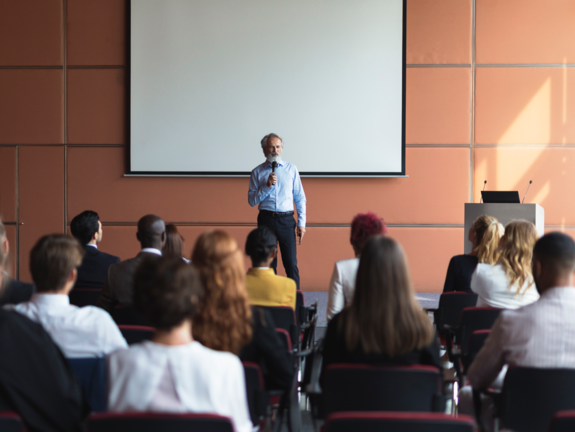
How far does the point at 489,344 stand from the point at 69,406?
1285 millimetres

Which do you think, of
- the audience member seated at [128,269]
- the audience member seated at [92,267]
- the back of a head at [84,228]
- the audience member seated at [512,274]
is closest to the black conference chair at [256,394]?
the audience member seated at [128,269]

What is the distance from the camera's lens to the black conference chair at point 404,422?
116 centimetres

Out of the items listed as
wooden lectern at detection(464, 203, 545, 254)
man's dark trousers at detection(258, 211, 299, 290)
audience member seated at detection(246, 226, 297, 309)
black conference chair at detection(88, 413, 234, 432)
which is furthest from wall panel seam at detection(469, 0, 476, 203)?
black conference chair at detection(88, 413, 234, 432)

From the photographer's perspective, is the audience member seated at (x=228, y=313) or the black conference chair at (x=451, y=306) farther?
the black conference chair at (x=451, y=306)

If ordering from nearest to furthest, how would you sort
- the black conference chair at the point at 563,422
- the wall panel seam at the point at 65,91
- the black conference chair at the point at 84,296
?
the black conference chair at the point at 563,422
the black conference chair at the point at 84,296
the wall panel seam at the point at 65,91

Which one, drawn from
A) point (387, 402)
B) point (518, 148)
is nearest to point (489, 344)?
point (387, 402)

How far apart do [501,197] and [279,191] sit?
7.44 ft

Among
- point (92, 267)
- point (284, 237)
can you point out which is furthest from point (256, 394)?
point (284, 237)

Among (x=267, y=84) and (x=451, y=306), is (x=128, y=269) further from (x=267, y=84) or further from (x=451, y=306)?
(x=267, y=84)

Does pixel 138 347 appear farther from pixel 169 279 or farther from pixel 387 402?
pixel 387 402

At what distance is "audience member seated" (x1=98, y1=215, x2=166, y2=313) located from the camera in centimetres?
269

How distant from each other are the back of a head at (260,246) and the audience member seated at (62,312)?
0.97 m

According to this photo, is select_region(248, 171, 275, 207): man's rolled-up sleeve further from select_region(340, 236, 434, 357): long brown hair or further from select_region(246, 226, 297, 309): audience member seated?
select_region(340, 236, 434, 357): long brown hair

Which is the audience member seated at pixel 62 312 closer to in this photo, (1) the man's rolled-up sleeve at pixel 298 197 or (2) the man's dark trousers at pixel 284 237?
(2) the man's dark trousers at pixel 284 237
